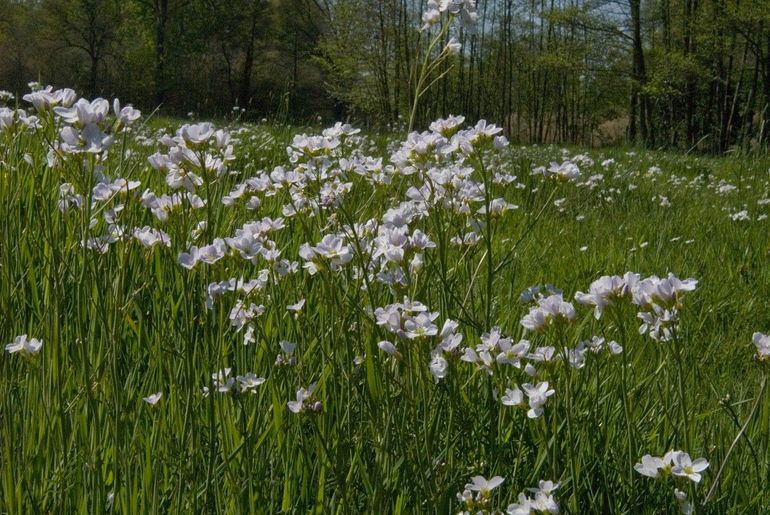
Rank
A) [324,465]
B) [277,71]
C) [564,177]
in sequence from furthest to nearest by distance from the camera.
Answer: [277,71], [564,177], [324,465]

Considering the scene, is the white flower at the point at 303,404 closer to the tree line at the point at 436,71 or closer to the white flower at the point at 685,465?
the white flower at the point at 685,465

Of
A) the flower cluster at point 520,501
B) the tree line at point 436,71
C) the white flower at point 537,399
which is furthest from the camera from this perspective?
the tree line at point 436,71

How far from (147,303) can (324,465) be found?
1.10 metres

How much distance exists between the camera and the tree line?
21.0 meters

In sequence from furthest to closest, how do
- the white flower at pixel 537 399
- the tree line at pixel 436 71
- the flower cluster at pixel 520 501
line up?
the tree line at pixel 436 71 < the white flower at pixel 537 399 < the flower cluster at pixel 520 501

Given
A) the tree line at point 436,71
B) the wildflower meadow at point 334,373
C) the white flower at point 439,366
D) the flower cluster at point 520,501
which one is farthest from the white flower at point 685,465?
the tree line at point 436,71

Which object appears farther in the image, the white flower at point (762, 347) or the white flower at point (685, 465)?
the white flower at point (762, 347)

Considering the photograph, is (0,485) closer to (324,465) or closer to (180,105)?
(324,465)

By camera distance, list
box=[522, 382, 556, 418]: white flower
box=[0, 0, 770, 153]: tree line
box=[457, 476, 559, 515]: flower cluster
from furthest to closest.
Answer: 1. box=[0, 0, 770, 153]: tree line
2. box=[522, 382, 556, 418]: white flower
3. box=[457, 476, 559, 515]: flower cluster

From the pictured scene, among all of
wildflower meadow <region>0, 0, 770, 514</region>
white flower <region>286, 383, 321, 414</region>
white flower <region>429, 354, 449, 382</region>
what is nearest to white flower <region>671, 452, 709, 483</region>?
wildflower meadow <region>0, 0, 770, 514</region>

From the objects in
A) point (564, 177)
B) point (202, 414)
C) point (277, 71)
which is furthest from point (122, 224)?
point (277, 71)

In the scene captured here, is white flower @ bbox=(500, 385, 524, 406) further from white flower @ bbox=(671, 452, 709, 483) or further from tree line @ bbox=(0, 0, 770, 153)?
tree line @ bbox=(0, 0, 770, 153)

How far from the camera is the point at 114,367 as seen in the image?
3.52ft

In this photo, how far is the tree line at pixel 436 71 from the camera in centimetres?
2098
